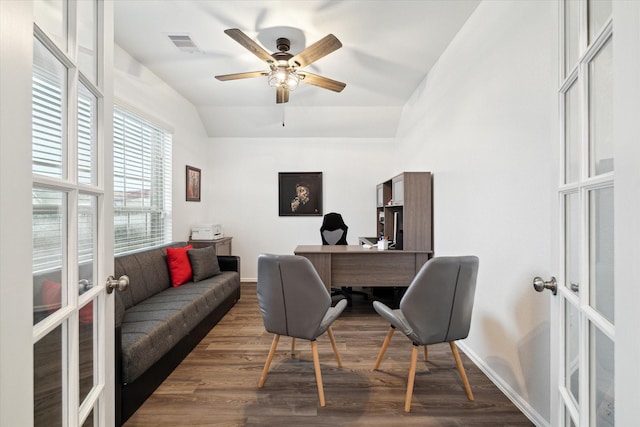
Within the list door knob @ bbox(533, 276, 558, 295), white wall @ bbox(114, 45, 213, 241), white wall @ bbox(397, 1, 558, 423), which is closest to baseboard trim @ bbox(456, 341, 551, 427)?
white wall @ bbox(397, 1, 558, 423)

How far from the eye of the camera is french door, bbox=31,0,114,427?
2.35 ft

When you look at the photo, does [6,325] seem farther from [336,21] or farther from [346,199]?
[346,199]

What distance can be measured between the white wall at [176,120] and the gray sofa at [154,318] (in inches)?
32.9

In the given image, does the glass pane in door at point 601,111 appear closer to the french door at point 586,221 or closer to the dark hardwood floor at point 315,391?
the french door at point 586,221

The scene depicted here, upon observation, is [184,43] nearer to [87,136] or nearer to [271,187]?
[87,136]

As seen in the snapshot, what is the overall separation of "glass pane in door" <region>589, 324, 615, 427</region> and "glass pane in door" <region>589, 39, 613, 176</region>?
0.43m

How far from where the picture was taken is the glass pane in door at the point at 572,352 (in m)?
0.88

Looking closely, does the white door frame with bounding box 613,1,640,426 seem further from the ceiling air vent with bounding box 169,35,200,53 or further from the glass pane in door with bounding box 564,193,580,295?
the ceiling air vent with bounding box 169,35,200,53

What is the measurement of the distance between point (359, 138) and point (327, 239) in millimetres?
2070

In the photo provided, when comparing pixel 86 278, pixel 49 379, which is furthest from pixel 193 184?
pixel 49 379

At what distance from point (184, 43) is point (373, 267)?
303cm

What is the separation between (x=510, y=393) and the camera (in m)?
1.92

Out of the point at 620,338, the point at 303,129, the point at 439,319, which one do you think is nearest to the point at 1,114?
the point at 620,338

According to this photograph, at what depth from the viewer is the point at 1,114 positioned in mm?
506
